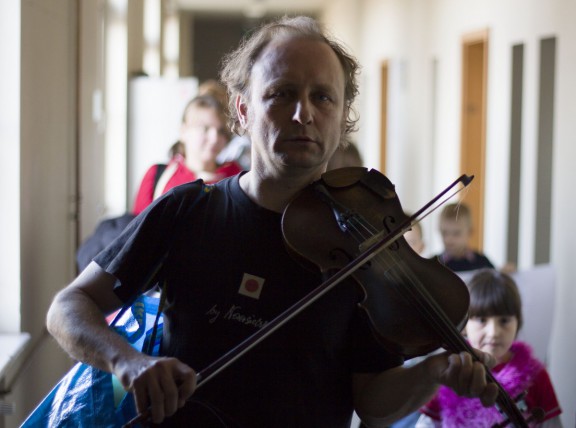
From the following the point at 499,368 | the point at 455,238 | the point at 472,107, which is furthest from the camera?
the point at 472,107

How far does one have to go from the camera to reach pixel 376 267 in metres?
1.54

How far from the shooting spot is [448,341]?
143cm

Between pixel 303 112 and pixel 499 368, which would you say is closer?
pixel 303 112

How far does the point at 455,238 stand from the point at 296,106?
3.28m

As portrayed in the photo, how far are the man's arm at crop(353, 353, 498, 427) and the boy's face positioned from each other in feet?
10.4

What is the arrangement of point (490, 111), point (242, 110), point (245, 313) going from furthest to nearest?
1. point (490, 111)
2. point (242, 110)
3. point (245, 313)

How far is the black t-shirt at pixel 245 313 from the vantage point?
5.10ft

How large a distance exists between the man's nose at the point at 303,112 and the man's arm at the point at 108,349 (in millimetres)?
416

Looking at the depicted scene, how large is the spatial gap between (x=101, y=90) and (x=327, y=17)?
9.53 metres

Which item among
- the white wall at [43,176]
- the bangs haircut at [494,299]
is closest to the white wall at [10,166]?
the white wall at [43,176]

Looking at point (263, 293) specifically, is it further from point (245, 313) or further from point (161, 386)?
point (161, 386)

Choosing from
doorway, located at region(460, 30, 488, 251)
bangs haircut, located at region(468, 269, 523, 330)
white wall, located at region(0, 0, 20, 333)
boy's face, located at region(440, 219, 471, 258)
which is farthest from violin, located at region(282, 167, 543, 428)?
doorway, located at region(460, 30, 488, 251)

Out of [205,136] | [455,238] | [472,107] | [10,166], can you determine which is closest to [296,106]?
[10,166]

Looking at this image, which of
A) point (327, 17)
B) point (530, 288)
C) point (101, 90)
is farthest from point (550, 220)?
point (327, 17)
